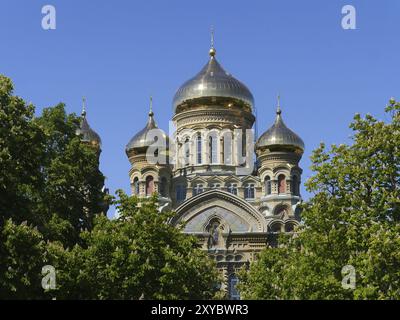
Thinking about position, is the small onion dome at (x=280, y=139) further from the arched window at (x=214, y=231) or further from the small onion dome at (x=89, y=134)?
the small onion dome at (x=89, y=134)

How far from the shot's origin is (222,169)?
58188mm

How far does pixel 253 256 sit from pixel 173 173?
34.1 ft

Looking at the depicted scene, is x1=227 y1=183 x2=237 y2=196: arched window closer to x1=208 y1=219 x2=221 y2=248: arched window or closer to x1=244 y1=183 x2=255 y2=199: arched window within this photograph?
x1=244 y1=183 x2=255 y2=199: arched window

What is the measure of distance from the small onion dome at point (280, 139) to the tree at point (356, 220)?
3223 centimetres

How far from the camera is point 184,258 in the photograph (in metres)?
26.2

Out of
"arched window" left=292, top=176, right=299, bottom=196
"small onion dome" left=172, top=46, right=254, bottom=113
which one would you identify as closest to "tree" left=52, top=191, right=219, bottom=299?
"arched window" left=292, top=176, right=299, bottom=196

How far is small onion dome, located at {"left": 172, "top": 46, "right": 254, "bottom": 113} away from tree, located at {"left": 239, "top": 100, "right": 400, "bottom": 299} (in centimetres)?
3525

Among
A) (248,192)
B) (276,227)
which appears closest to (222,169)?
(248,192)

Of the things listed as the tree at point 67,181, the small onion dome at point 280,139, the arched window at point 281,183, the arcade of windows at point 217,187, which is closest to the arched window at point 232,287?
the arcade of windows at point 217,187

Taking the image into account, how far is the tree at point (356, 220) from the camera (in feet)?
67.4

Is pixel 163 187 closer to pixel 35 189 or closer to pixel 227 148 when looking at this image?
pixel 227 148

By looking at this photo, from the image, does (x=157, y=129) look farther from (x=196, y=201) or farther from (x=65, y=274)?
(x=65, y=274)

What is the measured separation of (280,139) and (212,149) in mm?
5248
